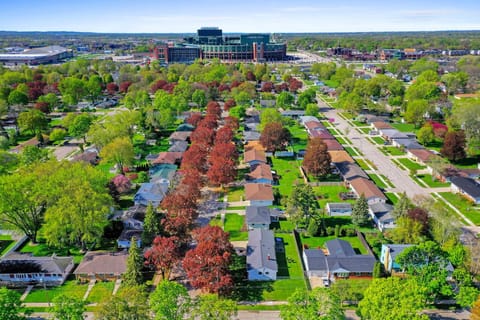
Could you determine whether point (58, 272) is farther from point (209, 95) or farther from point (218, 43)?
point (218, 43)

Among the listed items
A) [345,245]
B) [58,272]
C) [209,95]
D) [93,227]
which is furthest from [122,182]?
[209,95]

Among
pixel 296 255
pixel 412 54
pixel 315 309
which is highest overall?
pixel 412 54

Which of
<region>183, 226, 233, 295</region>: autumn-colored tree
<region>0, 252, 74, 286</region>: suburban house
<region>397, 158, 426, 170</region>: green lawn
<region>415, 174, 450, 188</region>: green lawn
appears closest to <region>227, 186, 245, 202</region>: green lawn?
<region>183, 226, 233, 295</region>: autumn-colored tree

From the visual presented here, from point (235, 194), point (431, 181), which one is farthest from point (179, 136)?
point (431, 181)

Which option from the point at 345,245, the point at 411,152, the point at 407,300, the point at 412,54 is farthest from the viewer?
the point at 412,54

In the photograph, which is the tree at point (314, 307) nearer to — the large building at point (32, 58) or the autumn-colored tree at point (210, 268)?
the autumn-colored tree at point (210, 268)

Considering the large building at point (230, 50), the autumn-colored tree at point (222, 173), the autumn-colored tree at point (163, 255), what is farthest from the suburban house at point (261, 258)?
the large building at point (230, 50)
